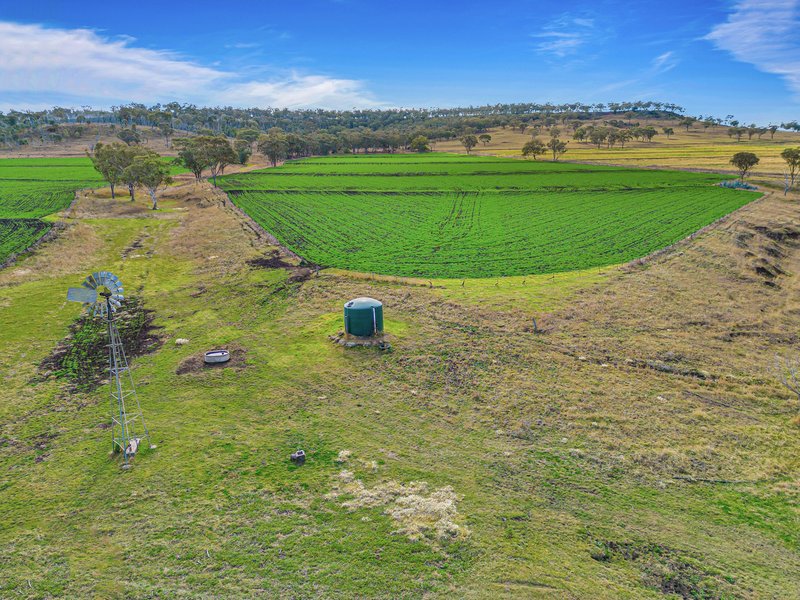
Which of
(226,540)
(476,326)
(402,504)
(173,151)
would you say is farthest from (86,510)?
(173,151)

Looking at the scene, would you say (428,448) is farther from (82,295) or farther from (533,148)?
(533,148)

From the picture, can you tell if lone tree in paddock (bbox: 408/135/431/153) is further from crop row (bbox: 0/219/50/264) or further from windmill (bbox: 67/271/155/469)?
windmill (bbox: 67/271/155/469)

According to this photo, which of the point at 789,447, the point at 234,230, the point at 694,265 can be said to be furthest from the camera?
the point at 234,230

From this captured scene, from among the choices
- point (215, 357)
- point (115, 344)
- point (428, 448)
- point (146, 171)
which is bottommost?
point (428, 448)

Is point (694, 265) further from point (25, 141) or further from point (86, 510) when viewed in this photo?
point (25, 141)

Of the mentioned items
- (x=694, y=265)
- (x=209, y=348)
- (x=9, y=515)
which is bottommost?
(x=9, y=515)

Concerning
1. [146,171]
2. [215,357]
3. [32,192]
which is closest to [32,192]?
[32,192]
